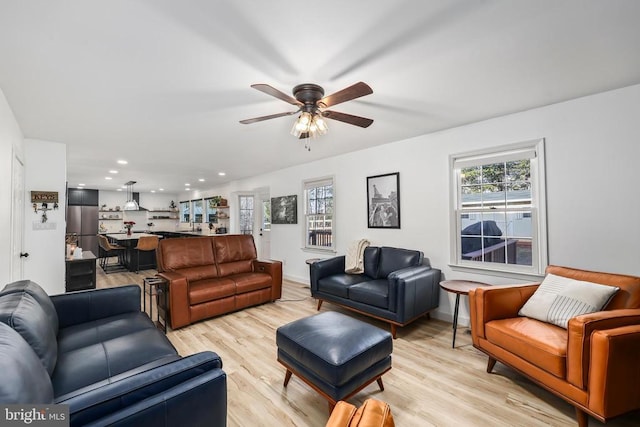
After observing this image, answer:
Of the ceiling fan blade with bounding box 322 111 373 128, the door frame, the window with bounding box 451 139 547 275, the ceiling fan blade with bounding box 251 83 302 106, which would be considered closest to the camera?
the ceiling fan blade with bounding box 251 83 302 106

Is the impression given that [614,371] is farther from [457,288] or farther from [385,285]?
[385,285]

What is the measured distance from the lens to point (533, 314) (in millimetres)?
2225

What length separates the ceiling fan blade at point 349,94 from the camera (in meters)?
1.77

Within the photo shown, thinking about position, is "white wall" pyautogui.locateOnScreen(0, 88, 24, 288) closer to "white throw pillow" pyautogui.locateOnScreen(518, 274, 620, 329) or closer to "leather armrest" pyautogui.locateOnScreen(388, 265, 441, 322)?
"leather armrest" pyautogui.locateOnScreen(388, 265, 441, 322)

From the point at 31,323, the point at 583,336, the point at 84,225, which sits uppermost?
the point at 84,225

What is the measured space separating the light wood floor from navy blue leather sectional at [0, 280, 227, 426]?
0.78 metres

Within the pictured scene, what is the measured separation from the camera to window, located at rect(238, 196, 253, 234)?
25.2ft

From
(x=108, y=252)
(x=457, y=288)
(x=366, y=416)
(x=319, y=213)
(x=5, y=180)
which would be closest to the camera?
(x=366, y=416)

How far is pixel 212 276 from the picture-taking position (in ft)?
12.6

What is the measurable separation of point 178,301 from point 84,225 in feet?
27.1

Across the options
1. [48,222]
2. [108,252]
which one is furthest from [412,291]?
[108,252]

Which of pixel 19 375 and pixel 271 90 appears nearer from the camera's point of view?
pixel 19 375

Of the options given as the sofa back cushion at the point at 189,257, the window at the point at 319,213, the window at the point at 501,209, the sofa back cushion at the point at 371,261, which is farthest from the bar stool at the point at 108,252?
the window at the point at 501,209

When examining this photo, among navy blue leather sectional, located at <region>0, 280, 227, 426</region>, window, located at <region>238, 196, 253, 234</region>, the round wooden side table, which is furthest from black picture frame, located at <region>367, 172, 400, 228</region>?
window, located at <region>238, 196, 253, 234</region>
